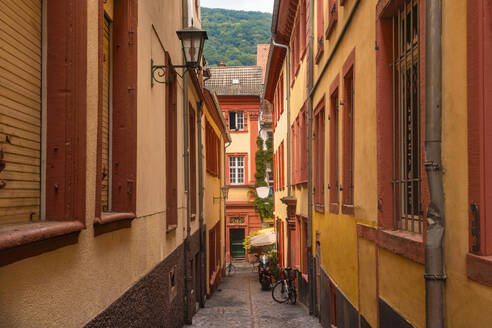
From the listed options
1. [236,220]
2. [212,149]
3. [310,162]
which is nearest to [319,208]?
[310,162]

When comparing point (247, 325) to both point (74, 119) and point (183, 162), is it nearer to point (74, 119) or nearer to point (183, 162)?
point (183, 162)

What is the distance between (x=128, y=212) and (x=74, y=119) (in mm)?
2301

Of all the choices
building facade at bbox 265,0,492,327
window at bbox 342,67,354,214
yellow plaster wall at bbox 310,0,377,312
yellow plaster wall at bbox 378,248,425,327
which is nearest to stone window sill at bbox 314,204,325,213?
building facade at bbox 265,0,492,327

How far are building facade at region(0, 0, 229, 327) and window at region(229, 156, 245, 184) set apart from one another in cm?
2949

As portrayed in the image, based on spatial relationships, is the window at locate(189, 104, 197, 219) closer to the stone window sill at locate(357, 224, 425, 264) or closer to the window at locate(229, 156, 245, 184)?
the stone window sill at locate(357, 224, 425, 264)

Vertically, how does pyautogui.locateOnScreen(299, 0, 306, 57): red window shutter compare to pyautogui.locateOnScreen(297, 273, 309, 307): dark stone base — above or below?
above

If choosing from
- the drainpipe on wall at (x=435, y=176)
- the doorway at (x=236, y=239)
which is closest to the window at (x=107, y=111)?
the drainpipe on wall at (x=435, y=176)

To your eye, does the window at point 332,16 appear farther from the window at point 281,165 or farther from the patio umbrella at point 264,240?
the patio umbrella at point 264,240

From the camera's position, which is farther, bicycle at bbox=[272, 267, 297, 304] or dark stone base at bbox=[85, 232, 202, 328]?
bicycle at bbox=[272, 267, 297, 304]

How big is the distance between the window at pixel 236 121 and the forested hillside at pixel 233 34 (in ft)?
103

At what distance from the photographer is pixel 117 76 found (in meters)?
6.15

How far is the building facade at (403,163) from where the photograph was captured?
11.5 feet

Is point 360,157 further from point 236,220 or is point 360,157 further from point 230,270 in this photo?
point 236,220

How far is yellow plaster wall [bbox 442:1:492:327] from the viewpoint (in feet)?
11.8
